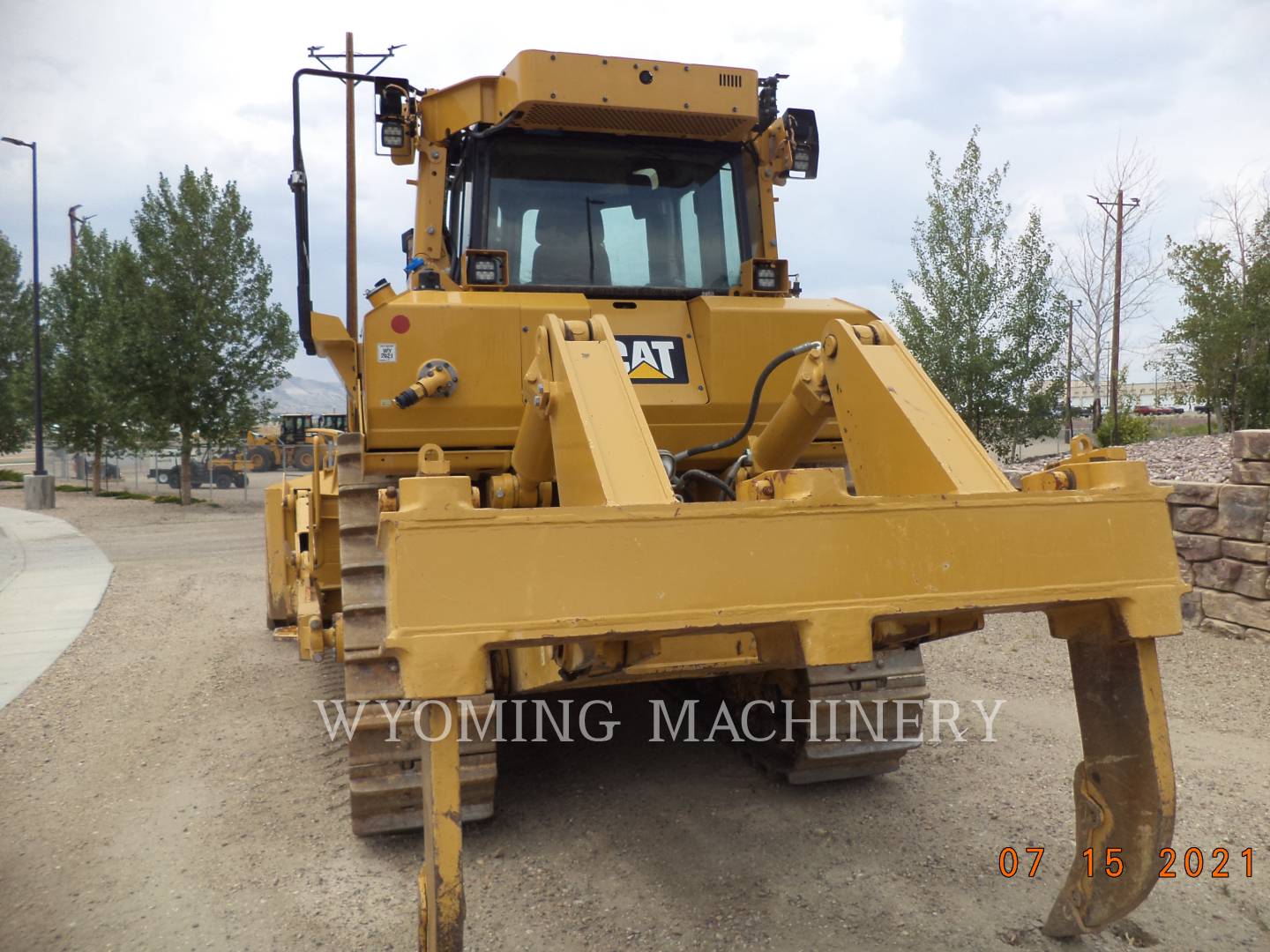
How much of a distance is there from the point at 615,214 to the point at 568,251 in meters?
0.30

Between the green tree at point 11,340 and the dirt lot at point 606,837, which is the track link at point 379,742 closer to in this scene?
the dirt lot at point 606,837

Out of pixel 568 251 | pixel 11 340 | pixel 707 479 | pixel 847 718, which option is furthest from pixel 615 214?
pixel 11 340

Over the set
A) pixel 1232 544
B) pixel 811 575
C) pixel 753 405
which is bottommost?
pixel 1232 544

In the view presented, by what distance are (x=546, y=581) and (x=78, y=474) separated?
35.7 meters

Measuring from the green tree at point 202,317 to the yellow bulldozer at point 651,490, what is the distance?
14.9m

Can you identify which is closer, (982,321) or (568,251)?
(568,251)

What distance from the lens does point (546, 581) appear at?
7.24 ft

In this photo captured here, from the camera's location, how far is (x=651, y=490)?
257 cm

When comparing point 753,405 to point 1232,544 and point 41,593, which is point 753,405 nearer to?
point 1232,544

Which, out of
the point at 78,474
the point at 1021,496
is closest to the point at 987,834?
the point at 1021,496

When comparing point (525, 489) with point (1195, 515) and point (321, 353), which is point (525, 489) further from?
point (1195, 515)

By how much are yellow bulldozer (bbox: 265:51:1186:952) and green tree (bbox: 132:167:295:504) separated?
14859mm

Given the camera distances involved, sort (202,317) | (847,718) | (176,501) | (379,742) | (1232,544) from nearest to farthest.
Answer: (379,742) → (847,718) → (1232,544) → (202,317) → (176,501)

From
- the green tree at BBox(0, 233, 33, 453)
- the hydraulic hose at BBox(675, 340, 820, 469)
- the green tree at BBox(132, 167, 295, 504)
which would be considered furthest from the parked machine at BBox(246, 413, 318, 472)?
the hydraulic hose at BBox(675, 340, 820, 469)
